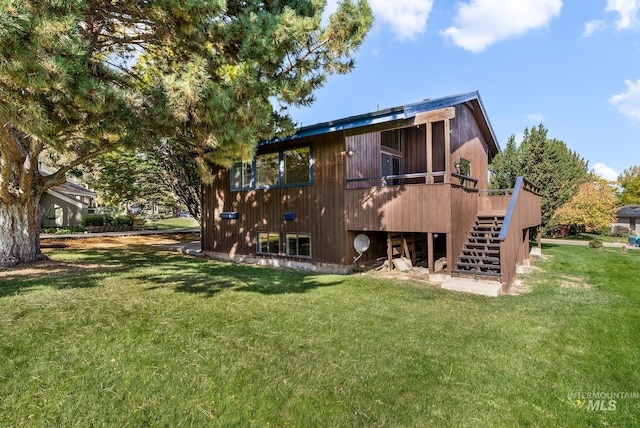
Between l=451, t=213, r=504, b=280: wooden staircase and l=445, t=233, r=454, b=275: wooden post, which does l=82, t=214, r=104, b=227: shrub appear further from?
l=451, t=213, r=504, b=280: wooden staircase

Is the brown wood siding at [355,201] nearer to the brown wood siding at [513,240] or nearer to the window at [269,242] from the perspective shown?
the window at [269,242]

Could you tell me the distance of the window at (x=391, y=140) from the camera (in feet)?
38.3

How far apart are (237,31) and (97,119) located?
340 centimetres

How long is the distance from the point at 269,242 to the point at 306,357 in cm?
835

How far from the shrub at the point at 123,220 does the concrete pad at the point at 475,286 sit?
2696cm

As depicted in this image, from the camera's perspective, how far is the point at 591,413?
10.0 feet

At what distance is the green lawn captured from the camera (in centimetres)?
296

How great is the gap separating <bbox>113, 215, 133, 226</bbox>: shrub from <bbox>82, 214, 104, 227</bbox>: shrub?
1.00 meters

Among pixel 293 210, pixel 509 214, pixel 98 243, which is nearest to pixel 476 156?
pixel 509 214

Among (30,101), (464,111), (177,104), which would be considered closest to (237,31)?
(177,104)

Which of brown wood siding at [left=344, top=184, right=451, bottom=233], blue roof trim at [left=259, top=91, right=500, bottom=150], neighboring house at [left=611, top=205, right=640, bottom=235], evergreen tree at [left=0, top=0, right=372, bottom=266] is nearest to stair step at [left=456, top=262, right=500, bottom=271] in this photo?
brown wood siding at [left=344, top=184, right=451, bottom=233]

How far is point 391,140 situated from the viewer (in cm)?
1204

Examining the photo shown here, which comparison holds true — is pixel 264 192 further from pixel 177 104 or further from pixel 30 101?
pixel 30 101

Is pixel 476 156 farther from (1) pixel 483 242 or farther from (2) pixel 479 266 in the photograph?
(2) pixel 479 266
